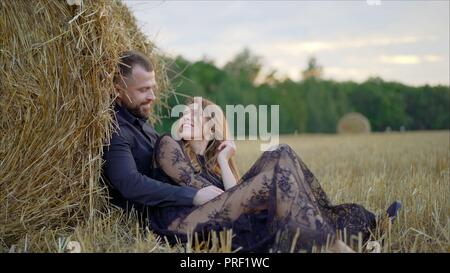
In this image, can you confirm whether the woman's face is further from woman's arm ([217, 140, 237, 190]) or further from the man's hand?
the man's hand

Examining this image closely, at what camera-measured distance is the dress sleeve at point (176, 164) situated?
3.28 metres

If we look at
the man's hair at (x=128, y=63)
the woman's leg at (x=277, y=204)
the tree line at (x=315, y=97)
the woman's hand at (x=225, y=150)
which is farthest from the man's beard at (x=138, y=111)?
the tree line at (x=315, y=97)

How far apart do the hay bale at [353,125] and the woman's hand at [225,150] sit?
17219 millimetres

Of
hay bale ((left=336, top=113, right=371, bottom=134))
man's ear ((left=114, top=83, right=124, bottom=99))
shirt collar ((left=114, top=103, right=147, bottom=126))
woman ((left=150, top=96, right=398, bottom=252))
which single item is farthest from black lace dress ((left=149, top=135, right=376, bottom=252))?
hay bale ((left=336, top=113, right=371, bottom=134))

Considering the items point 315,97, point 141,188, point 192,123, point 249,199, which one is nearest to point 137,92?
point 192,123

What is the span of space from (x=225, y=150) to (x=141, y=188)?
1.97 ft

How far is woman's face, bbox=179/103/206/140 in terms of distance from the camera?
3.45m

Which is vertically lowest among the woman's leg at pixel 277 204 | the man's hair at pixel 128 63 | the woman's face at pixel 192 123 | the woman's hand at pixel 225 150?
the woman's leg at pixel 277 204

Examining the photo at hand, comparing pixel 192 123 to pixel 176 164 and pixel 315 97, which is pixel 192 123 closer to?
pixel 176 164

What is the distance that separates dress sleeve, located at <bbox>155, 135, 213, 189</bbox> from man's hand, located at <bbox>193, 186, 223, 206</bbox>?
0.13 meters

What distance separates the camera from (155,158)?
335 cm

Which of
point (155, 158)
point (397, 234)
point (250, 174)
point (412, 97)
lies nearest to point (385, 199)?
point (397, 234)

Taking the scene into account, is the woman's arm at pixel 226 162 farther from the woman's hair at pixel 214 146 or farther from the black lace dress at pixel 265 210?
the black lace dress at pixel 265 210
